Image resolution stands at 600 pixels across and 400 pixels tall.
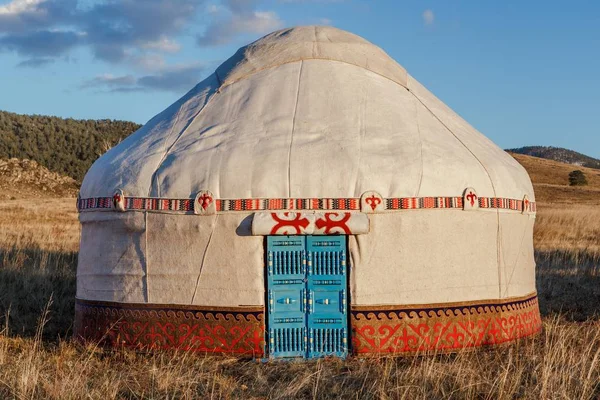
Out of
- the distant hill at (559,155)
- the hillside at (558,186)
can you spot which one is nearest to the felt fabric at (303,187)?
the hillside at (558,186)

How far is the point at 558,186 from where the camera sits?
36.5 meters

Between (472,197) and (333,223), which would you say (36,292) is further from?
(472,197)

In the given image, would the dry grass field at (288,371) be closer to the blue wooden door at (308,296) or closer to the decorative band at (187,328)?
the decorative band at (187,328)

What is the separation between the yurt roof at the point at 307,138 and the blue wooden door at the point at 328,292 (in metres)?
0.41

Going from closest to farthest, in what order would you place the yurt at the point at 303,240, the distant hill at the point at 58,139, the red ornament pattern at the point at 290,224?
the red ornament pattern at the point at 290,224 → the yurt at the point at 303,240 → the distant hill at the point at 58,139

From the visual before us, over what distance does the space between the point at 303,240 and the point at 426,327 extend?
1.17 m

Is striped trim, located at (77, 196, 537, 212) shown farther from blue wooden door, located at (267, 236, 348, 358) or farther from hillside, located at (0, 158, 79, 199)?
hillside, located at (0, 158, 79, 199)

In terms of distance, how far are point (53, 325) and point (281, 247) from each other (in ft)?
10.4

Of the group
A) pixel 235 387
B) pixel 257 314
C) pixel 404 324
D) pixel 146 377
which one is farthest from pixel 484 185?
pixel 146 377

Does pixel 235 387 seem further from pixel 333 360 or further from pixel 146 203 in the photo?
pixel 146 203

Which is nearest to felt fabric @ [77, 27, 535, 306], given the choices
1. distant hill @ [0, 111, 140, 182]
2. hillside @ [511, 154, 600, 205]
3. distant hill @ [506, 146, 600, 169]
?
distant hill @ [0, 111, 140, 182]

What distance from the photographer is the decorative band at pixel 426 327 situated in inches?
224

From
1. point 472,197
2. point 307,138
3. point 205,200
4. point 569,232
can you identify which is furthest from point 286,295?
point 569,232

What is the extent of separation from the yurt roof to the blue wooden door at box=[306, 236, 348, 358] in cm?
41
